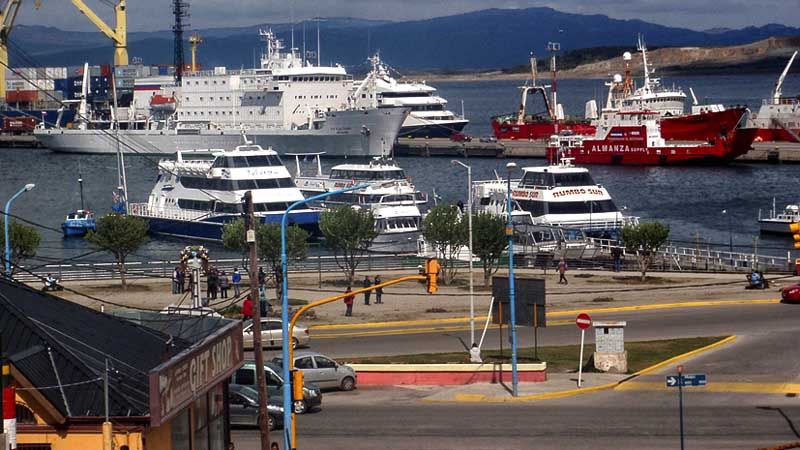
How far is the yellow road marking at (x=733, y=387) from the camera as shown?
74.7 feet

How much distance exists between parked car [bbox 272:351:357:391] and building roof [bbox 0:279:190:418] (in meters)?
6.50

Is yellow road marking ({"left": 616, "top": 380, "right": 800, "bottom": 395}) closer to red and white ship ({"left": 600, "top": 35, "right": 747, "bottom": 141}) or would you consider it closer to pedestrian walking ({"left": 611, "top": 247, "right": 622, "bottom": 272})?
pedestrian walking ({"left": 611, "top": 247, "right": 622, "bottom": 272})

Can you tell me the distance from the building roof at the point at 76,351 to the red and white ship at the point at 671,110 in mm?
85417

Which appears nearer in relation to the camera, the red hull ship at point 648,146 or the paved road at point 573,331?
the paved road at point 573,331

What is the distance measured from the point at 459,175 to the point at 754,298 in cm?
6223

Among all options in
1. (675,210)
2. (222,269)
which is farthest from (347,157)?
(222,269)

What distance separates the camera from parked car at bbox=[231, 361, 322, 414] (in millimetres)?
21161

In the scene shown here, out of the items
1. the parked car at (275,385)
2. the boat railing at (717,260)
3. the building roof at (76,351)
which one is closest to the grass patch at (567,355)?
the parked car at (275,385)

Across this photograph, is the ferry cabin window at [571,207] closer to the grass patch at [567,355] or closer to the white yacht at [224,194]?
the white yacht at [224,194]

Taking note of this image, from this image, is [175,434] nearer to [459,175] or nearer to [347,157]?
[459,175]

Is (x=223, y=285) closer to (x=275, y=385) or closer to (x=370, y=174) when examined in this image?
(x=275, y=385)

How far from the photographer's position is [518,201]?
5441 cm

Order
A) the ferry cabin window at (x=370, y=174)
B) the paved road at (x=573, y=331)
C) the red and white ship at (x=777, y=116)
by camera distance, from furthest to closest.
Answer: the red and white ship at (x=777, y=116) < the ferry cabin window at (x=370, y=174) < the paved road at (x=573, y=331)

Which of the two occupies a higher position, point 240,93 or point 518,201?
point 240,93
